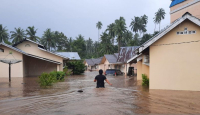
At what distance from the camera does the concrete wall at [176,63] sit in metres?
11.3

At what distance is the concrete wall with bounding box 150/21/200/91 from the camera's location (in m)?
11.3

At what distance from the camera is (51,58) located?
28891mm

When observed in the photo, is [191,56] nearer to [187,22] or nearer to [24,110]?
Answer: [187,22]

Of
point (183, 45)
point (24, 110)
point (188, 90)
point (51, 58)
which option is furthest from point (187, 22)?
point (51, 58)

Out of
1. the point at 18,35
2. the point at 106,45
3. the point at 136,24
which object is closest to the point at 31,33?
the point at 18,35

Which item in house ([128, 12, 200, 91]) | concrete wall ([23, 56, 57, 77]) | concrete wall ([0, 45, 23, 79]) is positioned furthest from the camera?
concrete wall ([23, 56, 57, 77])

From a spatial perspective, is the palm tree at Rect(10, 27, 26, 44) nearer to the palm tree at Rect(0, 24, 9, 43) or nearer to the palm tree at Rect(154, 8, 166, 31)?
the palm tree at Rect(0, 24, 9, 43)

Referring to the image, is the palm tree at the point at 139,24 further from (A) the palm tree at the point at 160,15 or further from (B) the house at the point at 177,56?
(B) the house at the point at 177,56

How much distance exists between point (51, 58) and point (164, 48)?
20367 mm

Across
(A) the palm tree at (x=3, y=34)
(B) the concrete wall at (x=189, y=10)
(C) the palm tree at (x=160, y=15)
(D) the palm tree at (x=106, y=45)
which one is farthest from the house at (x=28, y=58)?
(C) the palm tree at (x=160, y=15)

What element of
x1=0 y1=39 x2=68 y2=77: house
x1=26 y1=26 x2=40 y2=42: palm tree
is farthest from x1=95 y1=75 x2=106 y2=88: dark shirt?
x1=26 y1=26 x2=40 y2=42: palm tree

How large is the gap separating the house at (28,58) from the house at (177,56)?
17927mm

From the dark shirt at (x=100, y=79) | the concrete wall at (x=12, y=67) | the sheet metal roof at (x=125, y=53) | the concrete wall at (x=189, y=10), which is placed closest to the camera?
the dark shirt at (x=100, y=79)

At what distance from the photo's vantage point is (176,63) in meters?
11.7
